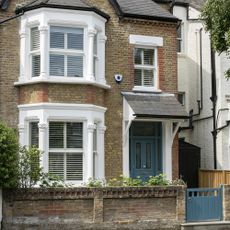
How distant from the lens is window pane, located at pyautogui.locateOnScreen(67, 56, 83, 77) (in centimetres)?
1838

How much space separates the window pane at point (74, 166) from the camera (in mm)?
18031

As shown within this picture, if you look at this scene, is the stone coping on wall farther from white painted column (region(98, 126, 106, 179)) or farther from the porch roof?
the porch roof

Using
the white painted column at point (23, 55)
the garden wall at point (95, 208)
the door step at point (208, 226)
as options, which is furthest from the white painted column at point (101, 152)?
the door step at point (208, 226)

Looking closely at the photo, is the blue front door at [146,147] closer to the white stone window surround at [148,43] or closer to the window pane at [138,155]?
the window pane at [138,155]

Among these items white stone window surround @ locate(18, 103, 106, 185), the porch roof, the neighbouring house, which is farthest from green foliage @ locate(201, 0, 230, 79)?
the neighbouring house

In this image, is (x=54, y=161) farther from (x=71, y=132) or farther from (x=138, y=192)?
(x=138, y=192)

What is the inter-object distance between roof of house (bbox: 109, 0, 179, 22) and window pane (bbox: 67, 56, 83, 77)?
108 inches

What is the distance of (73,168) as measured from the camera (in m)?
18.1

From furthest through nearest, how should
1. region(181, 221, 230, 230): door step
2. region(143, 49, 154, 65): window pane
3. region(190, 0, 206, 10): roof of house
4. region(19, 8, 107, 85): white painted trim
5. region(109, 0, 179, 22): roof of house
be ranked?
region(190, 0, 206, 10): roof of house → region(143, 49, 154, 65): window pane → region(109, 0, 179, 22): roof of house → region(19, 8, 107, 85): white painted trim → region(181, 221, 230, 230): door step

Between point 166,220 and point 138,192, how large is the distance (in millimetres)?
1188

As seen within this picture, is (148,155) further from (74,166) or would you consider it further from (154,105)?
(74,166)

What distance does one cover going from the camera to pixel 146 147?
20.3 meters

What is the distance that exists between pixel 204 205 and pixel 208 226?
0.69 m

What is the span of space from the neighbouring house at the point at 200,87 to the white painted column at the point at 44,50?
8.59m
